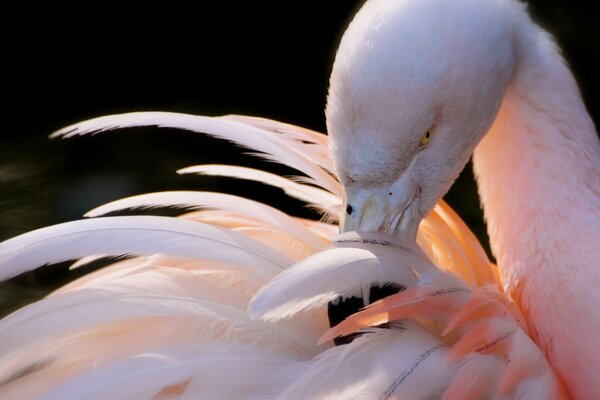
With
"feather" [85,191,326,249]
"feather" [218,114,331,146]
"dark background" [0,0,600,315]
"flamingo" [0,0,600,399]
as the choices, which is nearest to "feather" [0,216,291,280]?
"flamingo" [0,0,600,399]

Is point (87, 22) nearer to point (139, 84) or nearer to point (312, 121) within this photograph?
point (139, 84)

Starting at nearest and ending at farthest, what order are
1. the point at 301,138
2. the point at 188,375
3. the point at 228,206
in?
the point at 188,375, the point at 228,206, the point at 301,138

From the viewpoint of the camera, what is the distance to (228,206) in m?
2.12

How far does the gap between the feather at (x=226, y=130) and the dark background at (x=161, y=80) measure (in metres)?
1.16

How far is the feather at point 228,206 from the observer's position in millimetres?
2061

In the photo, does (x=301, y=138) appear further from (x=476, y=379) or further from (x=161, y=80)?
(x=161, y=80)

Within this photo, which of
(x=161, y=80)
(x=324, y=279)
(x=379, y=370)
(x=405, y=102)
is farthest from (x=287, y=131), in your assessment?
(x=161, y=80)

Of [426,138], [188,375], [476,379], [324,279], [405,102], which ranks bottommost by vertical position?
[476,379]

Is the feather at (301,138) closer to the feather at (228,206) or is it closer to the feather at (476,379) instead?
the feather at (228,206)

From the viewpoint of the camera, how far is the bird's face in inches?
71.2

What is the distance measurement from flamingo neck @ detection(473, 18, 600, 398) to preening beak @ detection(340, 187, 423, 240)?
0.33 m

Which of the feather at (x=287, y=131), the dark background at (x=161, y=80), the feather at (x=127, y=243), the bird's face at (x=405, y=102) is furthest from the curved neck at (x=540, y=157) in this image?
the dark background at (x=161, y=80)

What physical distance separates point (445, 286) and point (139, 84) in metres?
2.34

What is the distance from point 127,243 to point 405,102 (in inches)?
22.9
